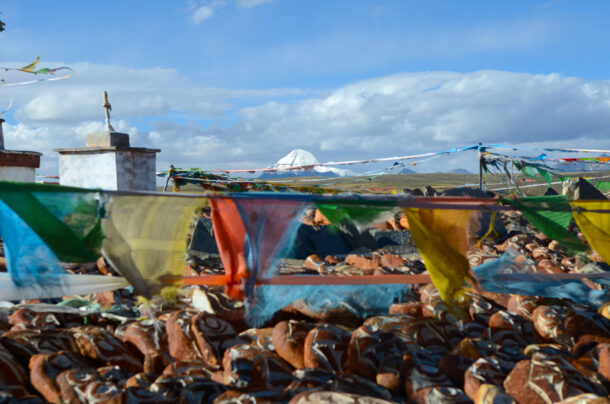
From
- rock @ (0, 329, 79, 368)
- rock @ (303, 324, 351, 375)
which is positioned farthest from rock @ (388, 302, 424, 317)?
rock @ (0, 329, 79, 368)

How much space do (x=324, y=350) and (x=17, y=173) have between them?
9.21 meters

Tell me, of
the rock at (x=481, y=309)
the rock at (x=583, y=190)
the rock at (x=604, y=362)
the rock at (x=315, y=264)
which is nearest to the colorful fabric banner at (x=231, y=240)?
the rock at (x=481, y=309)

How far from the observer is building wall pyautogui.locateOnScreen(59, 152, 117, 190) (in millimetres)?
9859

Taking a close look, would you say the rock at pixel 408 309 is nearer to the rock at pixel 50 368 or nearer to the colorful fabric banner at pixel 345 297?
the colorful fabric banner at pixel 345 297

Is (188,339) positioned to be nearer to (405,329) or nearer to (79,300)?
(405,329)

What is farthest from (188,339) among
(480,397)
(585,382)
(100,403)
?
(585,382)

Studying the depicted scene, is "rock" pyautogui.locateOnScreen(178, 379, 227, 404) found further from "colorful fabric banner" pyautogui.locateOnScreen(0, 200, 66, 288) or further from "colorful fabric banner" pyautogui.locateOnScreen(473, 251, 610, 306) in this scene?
"colorful fabric banner" pyautogui.locateOnScreen(473, 251, 610, 306)

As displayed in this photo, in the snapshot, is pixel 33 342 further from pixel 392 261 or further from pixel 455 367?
pixel 392 261

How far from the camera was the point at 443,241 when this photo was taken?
319cm

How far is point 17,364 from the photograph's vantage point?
2.93 meters

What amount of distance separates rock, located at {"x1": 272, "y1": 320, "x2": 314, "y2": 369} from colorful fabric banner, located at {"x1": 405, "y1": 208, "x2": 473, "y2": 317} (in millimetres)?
805

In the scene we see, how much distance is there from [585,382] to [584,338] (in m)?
0.80

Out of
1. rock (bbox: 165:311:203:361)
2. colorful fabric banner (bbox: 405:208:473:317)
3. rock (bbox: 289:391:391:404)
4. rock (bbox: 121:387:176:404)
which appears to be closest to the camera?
rock (bbox: 289:391:391:404)

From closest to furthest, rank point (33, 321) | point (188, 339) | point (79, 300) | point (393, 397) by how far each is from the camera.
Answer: point (393, 397) < point (188, 339) < point (33, 321) < point (79, 300)
